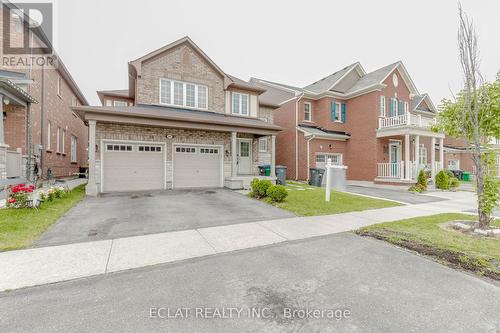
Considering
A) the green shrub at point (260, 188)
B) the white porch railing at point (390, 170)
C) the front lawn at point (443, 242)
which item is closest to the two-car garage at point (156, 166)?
the green shrub at point (260, 188)

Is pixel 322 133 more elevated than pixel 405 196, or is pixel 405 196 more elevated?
pixel 322 133

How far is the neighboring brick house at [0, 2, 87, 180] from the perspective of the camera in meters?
9.73

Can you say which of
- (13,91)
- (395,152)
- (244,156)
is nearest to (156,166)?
(244,156)

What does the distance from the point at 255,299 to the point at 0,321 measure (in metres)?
2.73

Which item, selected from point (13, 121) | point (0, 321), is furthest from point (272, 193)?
point (13, 121)

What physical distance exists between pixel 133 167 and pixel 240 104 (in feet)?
26.2

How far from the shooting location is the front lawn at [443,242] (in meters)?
3.78

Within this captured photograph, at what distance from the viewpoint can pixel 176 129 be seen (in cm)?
1270

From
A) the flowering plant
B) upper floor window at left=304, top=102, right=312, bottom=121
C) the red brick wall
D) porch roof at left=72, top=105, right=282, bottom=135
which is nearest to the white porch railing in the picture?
the red brick wall

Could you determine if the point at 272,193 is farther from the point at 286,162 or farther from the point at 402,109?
the point at 402,109

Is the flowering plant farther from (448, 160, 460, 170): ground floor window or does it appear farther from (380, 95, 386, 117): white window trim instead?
(448, 160, 460, 170): ground floor window

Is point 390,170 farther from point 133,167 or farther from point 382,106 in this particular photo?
point 133,167

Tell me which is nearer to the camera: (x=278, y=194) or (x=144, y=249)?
(x=144, y=249)

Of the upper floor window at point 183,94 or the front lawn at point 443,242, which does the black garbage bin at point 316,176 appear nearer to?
the front lawn at point 443,242
